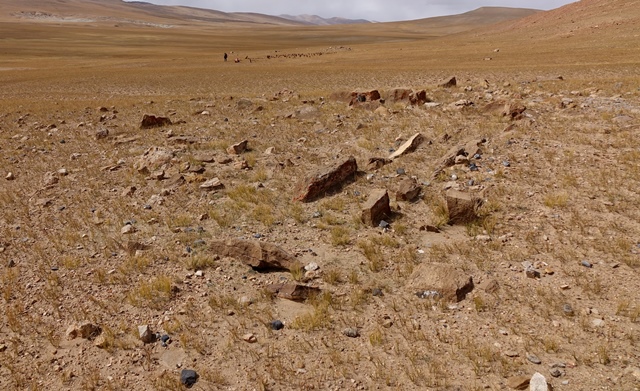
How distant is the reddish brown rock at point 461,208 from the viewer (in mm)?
8641

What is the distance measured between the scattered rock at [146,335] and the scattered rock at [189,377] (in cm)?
100

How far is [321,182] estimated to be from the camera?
10.6 metres

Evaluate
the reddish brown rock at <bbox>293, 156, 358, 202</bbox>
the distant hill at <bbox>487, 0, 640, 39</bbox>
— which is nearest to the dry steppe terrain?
the reddish brown rock at <bbox>293, 156, 358, 202</bbox>

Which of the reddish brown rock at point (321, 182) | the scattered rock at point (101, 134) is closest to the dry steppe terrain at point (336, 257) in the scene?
the reddish brown rock at point (321, 182)

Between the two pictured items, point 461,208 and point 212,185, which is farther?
point 212,185

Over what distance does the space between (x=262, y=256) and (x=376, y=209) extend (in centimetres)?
269

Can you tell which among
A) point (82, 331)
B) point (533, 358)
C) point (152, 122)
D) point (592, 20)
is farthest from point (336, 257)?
point (592, 20)

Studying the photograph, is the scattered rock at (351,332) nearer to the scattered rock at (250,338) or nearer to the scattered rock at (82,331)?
the scattered rock at (250,338)

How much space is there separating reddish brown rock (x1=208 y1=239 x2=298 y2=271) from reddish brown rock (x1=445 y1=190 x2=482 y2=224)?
3.41 meters

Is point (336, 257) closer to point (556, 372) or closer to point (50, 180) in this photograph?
point (556, 372)

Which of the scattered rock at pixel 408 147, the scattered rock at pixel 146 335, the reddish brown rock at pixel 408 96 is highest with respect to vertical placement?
the reddish brown rock at pixel 408 96

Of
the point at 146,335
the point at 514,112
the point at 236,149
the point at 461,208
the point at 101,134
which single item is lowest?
the point at 101,134

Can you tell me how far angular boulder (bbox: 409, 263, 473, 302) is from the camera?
6.56m

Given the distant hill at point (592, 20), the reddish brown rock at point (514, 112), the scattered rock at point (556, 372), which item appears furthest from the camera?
the distant hill at point (592, 20)
